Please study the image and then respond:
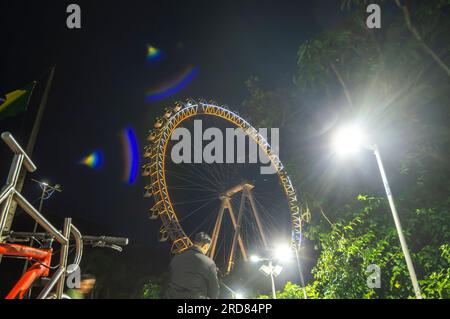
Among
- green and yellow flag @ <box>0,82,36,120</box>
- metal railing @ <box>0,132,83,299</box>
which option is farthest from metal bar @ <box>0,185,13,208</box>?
green and yellow flag @ <box>0,82,36,120</box>

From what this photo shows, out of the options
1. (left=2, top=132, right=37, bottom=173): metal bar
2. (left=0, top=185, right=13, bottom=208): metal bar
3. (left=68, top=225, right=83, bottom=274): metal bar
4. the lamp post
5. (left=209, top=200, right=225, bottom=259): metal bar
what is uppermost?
(left=209, top=200, right=225, bottom=259): metal bar

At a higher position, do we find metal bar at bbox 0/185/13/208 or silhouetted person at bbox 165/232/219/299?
metal bar at bbox 0/185/13/208

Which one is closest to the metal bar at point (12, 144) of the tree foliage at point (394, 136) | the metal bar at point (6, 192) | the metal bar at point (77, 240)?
the metal bar at point (6, 192)

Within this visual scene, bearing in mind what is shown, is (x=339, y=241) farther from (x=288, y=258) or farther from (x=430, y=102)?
(x=288, y=258)

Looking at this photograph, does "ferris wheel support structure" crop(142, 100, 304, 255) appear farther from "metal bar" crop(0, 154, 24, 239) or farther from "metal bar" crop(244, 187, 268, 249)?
"metal bar" crop(0, 154, 24, 239)

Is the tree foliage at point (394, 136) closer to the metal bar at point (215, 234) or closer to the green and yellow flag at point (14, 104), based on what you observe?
the green and yellow flag at point (14, 104)

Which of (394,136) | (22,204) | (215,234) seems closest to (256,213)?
(215,234)
